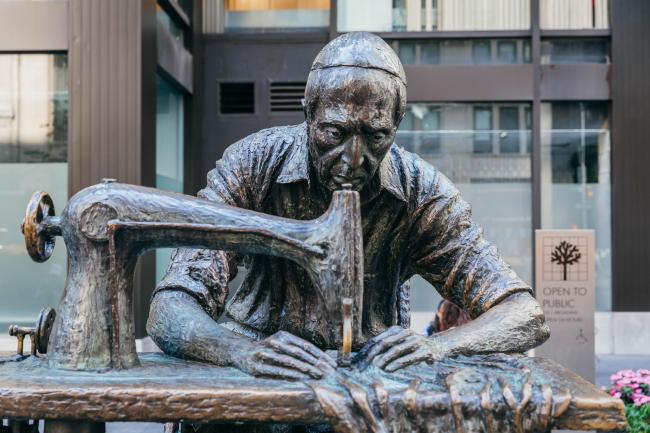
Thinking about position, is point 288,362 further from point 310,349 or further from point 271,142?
point 271,142

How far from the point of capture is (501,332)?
1931mm

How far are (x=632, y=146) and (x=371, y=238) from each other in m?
8.04

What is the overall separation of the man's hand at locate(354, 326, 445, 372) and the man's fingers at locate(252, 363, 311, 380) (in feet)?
0.51

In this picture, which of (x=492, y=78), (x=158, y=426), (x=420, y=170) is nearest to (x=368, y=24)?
(x=492, y=78)

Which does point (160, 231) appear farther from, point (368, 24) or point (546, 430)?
point (368, 24)

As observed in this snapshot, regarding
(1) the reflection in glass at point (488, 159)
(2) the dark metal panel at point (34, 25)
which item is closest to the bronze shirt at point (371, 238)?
(2) the dark metal panel at point (34, 25)

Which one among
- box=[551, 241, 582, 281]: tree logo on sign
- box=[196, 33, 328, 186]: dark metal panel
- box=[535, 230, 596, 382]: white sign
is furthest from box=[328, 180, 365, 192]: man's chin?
box=[196, 33, 328, 186]: dark metal panel

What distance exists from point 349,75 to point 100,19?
19.7ft

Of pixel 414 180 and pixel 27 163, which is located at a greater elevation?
pixel 27 163

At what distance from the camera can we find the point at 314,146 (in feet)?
6.51

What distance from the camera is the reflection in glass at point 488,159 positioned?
9.48m

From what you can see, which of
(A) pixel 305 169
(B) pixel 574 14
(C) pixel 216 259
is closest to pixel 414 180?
(A) pixel 305 169

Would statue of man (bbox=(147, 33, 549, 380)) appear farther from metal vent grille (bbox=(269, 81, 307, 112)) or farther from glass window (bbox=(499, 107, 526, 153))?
glass window (bbox=(499, 107, 526, 153))

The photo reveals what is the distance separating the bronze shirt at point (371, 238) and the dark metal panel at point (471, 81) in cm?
719
